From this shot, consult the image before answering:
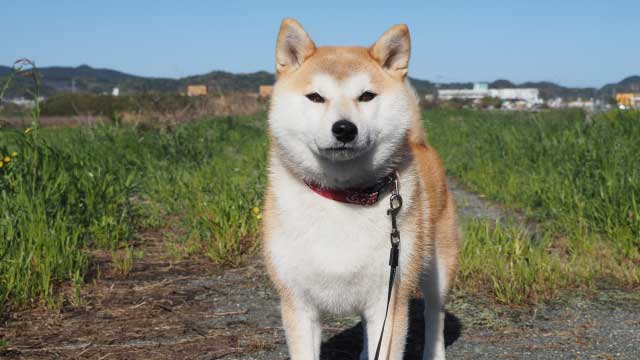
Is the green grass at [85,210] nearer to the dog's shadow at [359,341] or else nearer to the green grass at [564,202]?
the dog's shadow at [359,341]

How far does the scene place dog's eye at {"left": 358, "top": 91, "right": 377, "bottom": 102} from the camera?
2529 mm

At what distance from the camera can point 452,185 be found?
28.5ft

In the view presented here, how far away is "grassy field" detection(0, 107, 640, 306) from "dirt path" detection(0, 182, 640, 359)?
0.17 meters

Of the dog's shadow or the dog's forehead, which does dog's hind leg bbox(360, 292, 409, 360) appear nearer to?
the dog's shadow

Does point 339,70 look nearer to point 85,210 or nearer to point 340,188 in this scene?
point 340,188

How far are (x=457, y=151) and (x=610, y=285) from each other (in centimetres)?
723

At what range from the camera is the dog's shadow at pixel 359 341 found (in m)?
3.22

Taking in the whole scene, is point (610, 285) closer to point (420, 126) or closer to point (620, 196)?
point (620, 196)

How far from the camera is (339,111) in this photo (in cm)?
237

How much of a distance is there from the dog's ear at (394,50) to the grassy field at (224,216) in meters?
1.73

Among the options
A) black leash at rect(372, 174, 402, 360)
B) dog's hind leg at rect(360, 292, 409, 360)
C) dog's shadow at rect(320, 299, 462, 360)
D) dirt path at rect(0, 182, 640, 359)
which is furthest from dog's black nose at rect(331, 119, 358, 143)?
dog's shadow at rect(320, 299, 462, 360)

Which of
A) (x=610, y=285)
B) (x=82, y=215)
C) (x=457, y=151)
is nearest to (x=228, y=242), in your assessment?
(x=82, y=215)

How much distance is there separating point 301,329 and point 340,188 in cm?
62

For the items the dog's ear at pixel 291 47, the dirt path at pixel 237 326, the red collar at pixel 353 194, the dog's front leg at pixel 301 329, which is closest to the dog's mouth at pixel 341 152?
the red collar at pixel 353 194
